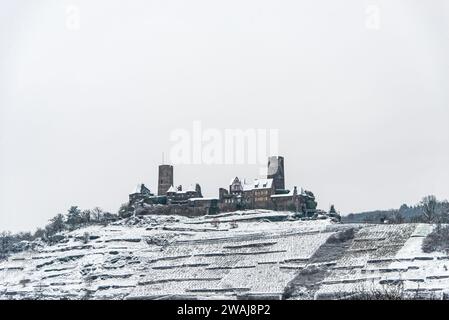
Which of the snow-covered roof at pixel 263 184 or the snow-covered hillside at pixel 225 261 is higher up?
the snow-covered roof at pixel 263 184

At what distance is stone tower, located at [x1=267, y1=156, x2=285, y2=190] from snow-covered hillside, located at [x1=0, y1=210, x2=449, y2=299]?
5.21 m

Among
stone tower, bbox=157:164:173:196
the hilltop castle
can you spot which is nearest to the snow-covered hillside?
the hilltop castle

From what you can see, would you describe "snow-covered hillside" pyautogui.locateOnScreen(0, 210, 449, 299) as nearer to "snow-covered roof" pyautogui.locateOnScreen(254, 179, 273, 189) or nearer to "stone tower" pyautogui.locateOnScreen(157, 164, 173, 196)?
"snow-covered roof" pyautogui.locateOnScreen(254, 179, 273, 189)

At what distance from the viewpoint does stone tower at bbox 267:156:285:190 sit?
99.9 meters

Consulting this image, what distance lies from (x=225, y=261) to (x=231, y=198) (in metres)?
20.1

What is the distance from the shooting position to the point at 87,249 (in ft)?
288

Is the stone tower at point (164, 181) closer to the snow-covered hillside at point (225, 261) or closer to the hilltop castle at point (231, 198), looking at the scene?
the hilltop castle at point (231, 198)

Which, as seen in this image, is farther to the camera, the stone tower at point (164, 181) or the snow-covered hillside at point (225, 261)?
the stone tower at point (164, 181)

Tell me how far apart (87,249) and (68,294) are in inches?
536

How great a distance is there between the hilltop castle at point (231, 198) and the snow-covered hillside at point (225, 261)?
106 inches

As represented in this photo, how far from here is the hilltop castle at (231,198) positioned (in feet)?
321

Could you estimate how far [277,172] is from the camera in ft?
329

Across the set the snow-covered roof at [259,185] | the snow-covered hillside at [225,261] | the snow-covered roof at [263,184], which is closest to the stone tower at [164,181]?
the snow-covered hillside at [225,261]
